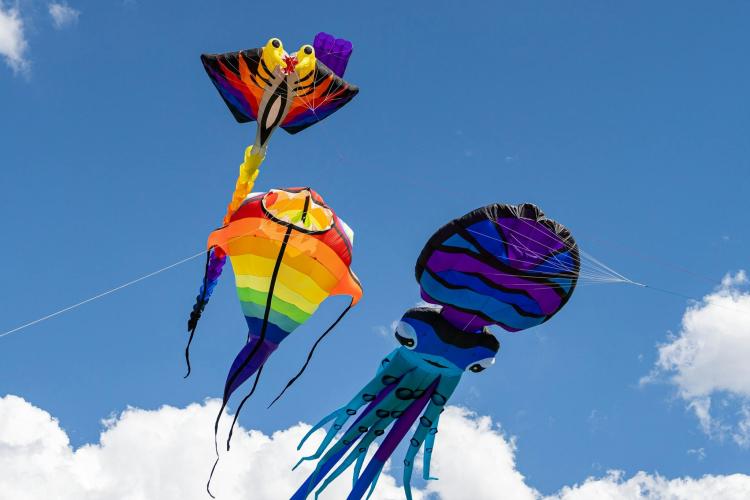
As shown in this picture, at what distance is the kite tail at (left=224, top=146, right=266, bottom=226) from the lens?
1427 centimetres

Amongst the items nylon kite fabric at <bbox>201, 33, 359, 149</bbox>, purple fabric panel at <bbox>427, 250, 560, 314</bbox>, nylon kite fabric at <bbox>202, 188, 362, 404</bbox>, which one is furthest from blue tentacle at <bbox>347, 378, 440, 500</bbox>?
nylon kite fabric at <bbox>201, 33, 359, 149</bbox>

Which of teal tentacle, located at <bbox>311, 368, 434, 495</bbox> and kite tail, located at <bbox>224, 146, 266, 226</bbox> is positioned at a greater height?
kite tail, located at <bbox>224, 146, 266, 226</bbox>

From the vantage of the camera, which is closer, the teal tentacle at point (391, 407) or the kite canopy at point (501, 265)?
the kite canopy at point (501, 265)

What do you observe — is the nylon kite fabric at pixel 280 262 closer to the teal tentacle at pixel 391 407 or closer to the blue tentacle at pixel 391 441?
the teal tentacle at pixel 391 407

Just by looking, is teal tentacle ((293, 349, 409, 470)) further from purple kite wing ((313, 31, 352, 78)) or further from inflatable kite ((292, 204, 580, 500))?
purple kite wing ((313, 31, 352, 78))

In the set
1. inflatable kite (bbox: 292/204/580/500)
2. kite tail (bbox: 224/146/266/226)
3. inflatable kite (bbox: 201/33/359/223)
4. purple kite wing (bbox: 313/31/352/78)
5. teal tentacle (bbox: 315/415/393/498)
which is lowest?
teal tentacle (bbox: 315/415/393/498)

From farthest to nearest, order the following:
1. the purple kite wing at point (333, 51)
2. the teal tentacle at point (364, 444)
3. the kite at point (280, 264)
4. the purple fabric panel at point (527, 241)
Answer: the purple kite wing at point (333, 51), the kite at point (280, 264), the teal tentacle at point (364, 444), the purple fabric panel at point (527, 241)

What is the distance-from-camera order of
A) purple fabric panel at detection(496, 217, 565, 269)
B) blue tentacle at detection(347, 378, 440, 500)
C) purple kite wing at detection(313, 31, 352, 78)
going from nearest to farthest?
purple fabric panel at detection(496, 217, 565, 269)
blue tentacle at detection(347, 378, 440, 500)
purple kite wing at detection(313, 31, 352, 78)

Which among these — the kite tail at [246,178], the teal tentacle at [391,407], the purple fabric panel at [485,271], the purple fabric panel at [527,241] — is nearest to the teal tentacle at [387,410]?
the teal tentacle at [391,407]

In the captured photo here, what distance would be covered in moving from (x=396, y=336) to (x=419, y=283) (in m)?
1.17

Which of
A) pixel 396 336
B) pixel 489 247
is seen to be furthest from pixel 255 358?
pixel 489 247

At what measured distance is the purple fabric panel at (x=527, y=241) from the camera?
12.2 metres

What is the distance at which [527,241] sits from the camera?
484 inches

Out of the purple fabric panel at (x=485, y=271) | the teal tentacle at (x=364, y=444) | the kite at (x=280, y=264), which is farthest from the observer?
the kite at (x=280, y=264)
